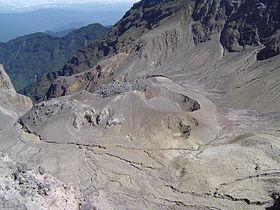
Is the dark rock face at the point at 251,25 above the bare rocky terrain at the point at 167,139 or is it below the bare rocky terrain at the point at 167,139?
above

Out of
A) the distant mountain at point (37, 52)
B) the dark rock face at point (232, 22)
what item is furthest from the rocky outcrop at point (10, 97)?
the distant mountain at point (37, 52)

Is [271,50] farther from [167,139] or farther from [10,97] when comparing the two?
[10,97]

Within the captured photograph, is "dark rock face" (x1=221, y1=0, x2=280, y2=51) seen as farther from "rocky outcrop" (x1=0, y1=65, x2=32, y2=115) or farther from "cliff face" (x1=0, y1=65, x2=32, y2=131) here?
"cliff face" (x1=0, y1=65, x2=32, y2=131)

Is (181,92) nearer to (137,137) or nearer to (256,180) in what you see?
(137,137)

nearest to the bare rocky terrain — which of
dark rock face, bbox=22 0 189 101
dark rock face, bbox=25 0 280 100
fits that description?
dark rock face, bbox=25 0 280 100

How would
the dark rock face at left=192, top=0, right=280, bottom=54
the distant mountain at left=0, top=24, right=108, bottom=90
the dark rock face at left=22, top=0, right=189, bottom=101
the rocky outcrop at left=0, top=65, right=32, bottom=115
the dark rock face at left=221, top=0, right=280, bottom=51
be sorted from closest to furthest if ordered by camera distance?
the rocky outcrop at left=0, top=65, right=32, bottom=115
the dark rock face at left=221, top=0, right=280, bottom=51
the dark rock face at left=192, top=0, right=280, bottom=54
the dark rock face at left=22, top=0, right=189, bottom=101
the distant mountain at left=0, top=24, right=108, bottom=90

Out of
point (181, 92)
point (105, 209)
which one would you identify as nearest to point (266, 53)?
point (181, 92)

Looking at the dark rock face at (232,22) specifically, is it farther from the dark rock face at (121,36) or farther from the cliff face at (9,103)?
the cliff face at (9,103)
